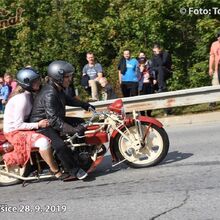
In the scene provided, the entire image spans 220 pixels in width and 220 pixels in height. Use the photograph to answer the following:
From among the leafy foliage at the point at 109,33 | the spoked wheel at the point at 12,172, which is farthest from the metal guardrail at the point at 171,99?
the leafy foliage at the point at 109,33

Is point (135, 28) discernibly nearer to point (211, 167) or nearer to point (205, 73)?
point (205, 73)

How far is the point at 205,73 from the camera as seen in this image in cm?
1864

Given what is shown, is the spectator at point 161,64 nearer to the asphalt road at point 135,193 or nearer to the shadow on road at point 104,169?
the asphalt road at point 135,193

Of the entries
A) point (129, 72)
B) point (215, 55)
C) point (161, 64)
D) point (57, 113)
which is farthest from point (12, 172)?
point (215, 55)

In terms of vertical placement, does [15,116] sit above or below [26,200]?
above

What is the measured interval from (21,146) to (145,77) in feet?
22.0

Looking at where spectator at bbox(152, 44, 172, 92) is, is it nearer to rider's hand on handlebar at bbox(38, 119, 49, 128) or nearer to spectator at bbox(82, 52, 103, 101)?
spectator at bbox(82, 52, 103, 101)

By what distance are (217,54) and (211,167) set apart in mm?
6557

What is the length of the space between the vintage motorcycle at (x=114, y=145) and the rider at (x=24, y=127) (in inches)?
5.7

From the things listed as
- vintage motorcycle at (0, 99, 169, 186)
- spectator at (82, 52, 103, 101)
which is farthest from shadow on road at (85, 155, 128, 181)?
spectator at (82, 52, 103, 101)

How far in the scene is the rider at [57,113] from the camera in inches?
299

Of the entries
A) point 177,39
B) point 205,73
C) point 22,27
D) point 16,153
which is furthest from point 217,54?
point 22,27

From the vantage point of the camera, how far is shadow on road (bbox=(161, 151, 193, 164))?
8.65 metres

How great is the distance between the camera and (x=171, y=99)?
43.5 ft
